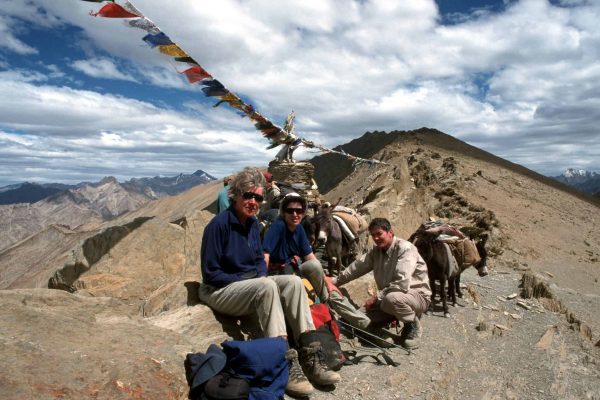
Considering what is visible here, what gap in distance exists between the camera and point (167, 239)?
25.3 ft

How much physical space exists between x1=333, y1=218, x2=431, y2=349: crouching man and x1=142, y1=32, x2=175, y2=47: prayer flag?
465 centimetres

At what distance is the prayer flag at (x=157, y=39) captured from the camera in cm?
669

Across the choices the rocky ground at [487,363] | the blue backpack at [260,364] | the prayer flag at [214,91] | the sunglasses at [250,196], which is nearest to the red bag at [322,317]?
the rocky ground at [487,363]

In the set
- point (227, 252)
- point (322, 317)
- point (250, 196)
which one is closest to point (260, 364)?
point (227, 252)

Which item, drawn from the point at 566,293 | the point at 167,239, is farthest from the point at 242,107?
the point at 566,293

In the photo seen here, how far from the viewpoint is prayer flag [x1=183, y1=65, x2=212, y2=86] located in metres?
7.73

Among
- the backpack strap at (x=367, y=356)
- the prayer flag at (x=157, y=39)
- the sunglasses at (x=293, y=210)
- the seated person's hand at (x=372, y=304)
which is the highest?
the prayer flag at (x=157, y=39)

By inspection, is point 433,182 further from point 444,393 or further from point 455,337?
point 444,393

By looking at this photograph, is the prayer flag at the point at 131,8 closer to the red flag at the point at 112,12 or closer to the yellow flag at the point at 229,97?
the red flag at the point at 112,12

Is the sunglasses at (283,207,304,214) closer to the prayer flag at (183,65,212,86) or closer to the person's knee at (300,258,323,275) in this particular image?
the person's knee at (300,258,323,275)

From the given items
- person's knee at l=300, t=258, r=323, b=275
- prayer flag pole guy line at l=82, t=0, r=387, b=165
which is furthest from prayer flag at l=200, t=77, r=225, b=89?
person's knee at l=300, t=258, r=323, b=275

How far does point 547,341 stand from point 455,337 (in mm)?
1667

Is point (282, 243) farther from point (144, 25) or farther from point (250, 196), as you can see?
point (144, 25)

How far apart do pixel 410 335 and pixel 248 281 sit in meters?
2.84
